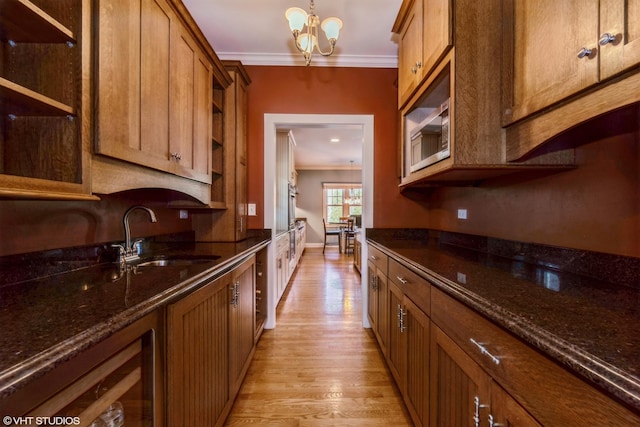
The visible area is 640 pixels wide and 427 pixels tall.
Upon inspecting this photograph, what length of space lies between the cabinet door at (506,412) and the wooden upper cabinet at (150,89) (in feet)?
4.86

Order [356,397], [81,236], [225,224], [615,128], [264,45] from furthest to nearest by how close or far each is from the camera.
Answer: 1. [264,45]
2. [225,224]
3. [356,397]
4. [81,236]
5. [615,128]

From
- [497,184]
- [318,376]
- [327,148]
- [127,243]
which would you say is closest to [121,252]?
[127,243]

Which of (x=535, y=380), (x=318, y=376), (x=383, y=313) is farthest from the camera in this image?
(x=383, y=313)

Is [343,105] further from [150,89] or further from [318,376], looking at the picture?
[318,376]

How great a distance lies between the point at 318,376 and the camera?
1.96 metres

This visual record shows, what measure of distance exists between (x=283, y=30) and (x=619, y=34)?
2.24 metres

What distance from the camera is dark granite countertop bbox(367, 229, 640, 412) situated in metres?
0.47

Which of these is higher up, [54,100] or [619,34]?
[619,34]

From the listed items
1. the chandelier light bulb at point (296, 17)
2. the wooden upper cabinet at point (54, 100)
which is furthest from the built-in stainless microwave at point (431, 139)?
the wooden upper cabinet at point (54, 100)

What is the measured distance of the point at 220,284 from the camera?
1.39 metres

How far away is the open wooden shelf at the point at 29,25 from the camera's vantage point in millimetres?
798

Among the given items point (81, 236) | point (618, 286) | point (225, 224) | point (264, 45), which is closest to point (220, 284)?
point (81, 236)

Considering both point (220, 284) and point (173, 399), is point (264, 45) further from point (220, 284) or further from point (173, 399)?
point (173, 399)

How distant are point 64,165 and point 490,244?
7.12 feet
